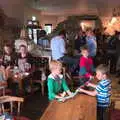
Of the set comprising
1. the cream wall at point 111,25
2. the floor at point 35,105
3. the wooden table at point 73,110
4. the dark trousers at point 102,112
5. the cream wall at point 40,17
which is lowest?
the floor at point 35,105

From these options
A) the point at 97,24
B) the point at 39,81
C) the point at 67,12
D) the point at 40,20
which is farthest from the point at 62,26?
the point at 39,81

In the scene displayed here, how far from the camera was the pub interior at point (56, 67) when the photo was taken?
400cm

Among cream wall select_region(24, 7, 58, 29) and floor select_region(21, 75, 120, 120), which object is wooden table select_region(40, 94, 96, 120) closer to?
floor select_region(21, 75, 120, 120)

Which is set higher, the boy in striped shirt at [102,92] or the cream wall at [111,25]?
the cream wall at [111,25]

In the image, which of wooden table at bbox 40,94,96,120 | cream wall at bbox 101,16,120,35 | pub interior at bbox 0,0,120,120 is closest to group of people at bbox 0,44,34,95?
pub interior at bbox 0,0,120,120

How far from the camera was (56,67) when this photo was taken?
4043 millimetres

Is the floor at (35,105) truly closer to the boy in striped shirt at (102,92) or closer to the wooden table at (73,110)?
the boy in striped shirt at (102,92)

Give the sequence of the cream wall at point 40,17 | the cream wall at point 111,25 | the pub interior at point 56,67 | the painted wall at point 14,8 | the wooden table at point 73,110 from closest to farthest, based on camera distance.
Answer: the wooden table at point 73,110 < the pub interior at point 56,67 < the painted wall at point 14,8 < the cream wall at point 40,17 < the cream wall at point 111,25

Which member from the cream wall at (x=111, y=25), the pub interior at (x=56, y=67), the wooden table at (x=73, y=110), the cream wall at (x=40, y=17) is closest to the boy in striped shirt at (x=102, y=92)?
the pub interior at (x=56, y=67)

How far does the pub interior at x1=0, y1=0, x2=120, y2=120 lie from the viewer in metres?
4.00

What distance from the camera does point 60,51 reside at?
9188 mm

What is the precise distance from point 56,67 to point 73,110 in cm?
70

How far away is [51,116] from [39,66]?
5.19m

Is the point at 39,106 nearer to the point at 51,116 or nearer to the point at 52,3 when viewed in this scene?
the point at 51,116
